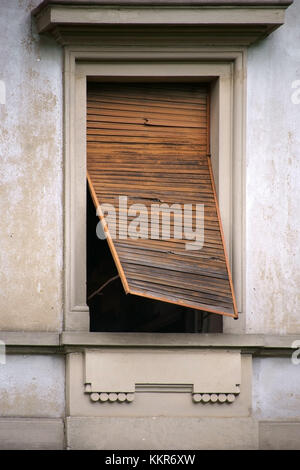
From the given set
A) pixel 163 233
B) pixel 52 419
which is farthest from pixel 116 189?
pixel 52 419

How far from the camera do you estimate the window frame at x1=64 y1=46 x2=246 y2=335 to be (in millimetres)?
10406

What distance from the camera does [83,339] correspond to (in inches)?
397

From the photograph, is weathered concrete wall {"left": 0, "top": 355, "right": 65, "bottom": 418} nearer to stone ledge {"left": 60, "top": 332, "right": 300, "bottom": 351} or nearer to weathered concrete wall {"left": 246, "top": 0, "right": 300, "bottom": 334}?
stone ledge {"left": 60, "top": 332, "right": 300, "bottom": 351}

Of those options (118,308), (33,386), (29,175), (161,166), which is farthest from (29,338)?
(118,308)

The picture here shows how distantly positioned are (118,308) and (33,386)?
3.11 metres

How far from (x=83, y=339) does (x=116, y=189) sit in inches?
58.5

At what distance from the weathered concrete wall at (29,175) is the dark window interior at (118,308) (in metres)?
1.58

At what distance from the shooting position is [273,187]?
10.6 meters

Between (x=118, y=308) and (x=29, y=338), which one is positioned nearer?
(x=29, y=338)

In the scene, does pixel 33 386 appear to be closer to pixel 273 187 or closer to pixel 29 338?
pixel 29 338

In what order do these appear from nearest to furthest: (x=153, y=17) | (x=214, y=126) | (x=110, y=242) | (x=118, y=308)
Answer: (x=110, y=242) < (x=153, y=17) < (x=214, y=126) < (x=118, y=308)

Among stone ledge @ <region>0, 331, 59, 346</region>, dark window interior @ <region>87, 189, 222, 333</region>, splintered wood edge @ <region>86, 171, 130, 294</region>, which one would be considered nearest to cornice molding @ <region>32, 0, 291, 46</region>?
splintered wood edge @ <region>86, 171, 130, 294</region>

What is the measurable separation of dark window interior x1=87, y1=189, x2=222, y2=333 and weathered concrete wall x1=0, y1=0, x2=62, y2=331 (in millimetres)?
1580
